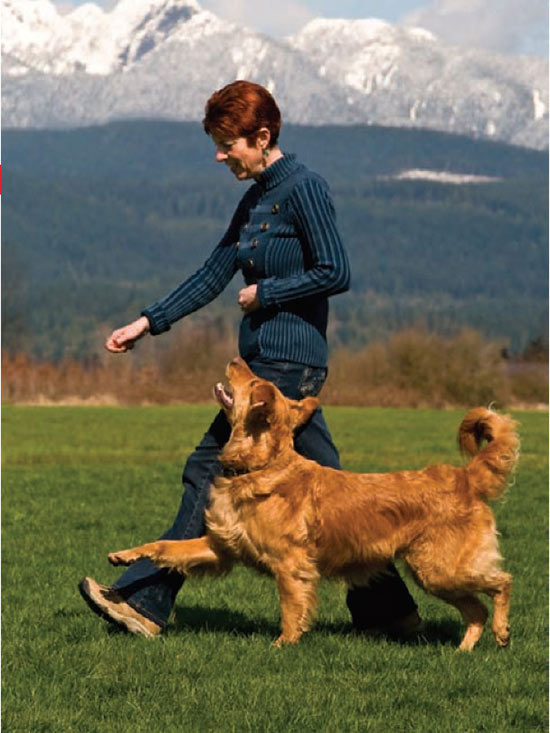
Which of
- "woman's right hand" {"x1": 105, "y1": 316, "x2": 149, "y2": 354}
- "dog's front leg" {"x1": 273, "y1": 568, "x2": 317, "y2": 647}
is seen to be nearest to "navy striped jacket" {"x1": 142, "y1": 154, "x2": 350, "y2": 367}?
"woman's right hand" {"x1": 105, "y1": 316, "x2": 149, "y2": 354}

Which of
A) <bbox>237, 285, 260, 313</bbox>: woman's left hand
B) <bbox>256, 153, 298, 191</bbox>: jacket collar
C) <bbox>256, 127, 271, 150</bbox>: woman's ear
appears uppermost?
<bbox>256, 127, 271, 150</bbox>: woman's ear

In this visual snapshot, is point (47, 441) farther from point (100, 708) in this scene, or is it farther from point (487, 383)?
point (487, 383)

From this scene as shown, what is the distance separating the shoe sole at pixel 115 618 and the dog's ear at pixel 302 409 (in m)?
1.42

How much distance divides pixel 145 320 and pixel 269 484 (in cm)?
116

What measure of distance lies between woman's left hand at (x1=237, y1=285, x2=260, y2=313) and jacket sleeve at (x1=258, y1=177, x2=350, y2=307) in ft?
0.08

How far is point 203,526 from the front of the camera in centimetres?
788

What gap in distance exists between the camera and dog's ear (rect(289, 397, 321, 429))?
7.42 meters

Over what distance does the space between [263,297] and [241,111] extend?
3.18 feet

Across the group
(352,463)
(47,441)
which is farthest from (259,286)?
(47,441)

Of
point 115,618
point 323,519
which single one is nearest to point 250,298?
point 323,519

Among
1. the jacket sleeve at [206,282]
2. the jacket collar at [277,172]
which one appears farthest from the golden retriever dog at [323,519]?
the jacket collar at [277,172]

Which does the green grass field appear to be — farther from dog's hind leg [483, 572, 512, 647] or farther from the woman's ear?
the woman's ear

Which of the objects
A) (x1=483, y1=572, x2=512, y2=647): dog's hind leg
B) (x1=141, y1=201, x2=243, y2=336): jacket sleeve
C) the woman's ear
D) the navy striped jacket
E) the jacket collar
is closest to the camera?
the navy striped jacket

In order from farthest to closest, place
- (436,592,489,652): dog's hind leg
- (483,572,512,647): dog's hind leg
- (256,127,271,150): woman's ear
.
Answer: (436,592,489,652): dog's hind leg < (483,572,512,647): dog's hind leg < (256,127,271,150): woman's ear
